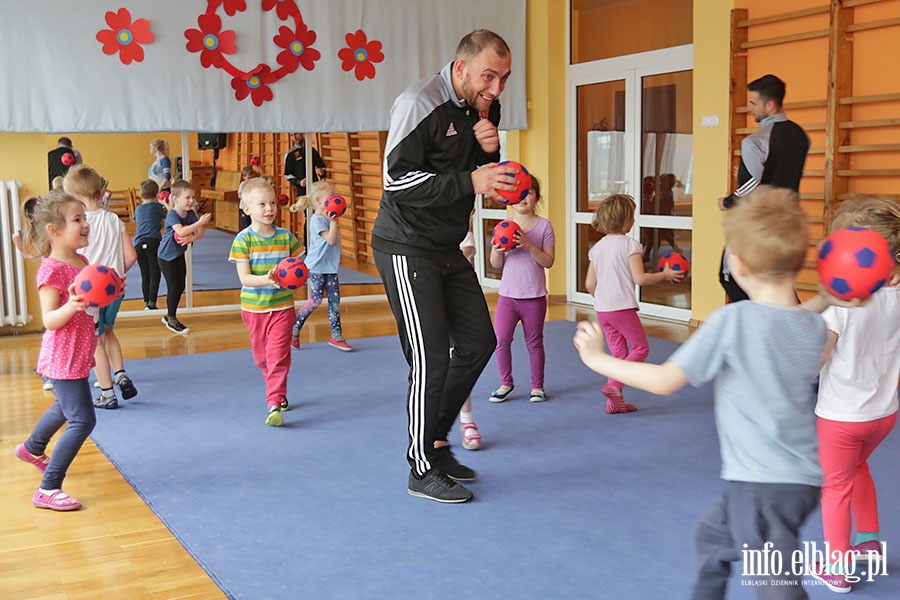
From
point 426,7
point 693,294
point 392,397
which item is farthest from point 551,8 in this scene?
point 392,397

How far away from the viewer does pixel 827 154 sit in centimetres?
669

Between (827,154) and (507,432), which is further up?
(827,154)

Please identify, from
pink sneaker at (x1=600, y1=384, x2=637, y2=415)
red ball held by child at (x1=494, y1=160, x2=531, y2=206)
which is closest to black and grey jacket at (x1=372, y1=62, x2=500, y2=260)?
red ball held by child at (x1=494, y1=160, x2=531, y2=206)

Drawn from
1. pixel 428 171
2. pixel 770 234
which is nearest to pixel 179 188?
pixel 428 171

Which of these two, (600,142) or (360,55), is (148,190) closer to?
(360,55)

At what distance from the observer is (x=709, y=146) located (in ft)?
25.7

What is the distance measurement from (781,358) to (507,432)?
9.36 ft

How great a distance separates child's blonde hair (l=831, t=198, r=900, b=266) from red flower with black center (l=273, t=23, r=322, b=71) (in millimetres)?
6818

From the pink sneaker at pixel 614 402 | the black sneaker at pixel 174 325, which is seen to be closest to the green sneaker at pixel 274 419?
the pink sneaker at pixel 614 402

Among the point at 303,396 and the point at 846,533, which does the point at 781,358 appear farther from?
the point at 303,396

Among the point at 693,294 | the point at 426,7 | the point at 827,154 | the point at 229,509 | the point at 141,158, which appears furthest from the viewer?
the point at 141,158

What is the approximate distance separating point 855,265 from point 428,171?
75.2 inches

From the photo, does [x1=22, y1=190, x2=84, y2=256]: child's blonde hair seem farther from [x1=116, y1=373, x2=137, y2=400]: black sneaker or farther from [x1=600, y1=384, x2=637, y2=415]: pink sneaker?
[x1=600, y1=384, x2=637, y2=415]: pink sneaker

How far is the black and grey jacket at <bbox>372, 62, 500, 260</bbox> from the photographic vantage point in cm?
363
